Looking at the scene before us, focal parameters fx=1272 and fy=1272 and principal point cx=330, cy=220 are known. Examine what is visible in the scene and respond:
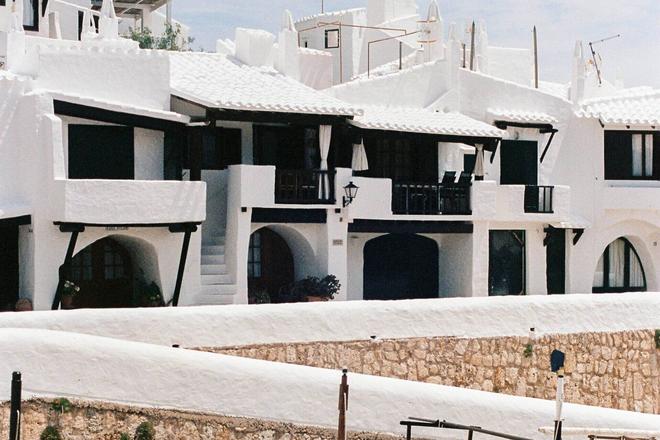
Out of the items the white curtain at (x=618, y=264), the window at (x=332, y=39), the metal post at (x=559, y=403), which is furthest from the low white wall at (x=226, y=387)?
the window at (x=332, y=39)

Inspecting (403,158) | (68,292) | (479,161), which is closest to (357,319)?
(68,292)

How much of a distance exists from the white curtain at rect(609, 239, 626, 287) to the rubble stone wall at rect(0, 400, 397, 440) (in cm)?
2024

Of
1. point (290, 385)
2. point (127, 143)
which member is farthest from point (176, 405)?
point (127, 143)

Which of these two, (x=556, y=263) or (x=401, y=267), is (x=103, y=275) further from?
(x=556, y=263)

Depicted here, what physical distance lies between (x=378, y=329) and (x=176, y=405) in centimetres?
589

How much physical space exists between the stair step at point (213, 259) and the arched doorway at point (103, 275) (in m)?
1.62

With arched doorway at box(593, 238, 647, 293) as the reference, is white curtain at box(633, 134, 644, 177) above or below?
above

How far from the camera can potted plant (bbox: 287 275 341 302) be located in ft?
89.2

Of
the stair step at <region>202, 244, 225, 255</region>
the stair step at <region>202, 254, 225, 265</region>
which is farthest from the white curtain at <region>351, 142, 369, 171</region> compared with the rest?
the stair step at <region>202, 254, 225, 265</region>

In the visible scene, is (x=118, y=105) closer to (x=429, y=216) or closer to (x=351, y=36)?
(x=429, y=216)

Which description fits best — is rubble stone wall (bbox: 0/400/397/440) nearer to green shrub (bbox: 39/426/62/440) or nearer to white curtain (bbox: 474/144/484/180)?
green shrub (bbox: 39/426/62/440)

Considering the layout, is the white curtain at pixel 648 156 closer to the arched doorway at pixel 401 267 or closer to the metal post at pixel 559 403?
the arched doorway at pixel 401 267

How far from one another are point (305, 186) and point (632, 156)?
11.0 meters

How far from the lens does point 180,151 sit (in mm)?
26328
